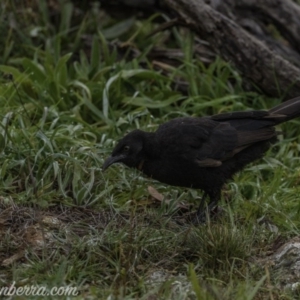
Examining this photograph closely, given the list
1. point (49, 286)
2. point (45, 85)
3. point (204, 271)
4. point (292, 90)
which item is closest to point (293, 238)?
point (204, 271)

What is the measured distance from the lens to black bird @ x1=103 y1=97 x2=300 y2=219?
20.4 feet

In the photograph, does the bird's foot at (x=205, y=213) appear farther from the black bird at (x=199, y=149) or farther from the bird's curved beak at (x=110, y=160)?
the bird's curved beak at (x=110, y=160)

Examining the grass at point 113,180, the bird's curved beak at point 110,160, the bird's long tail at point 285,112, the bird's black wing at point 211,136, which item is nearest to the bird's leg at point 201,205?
the grass at point 113,180

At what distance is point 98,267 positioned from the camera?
505cm

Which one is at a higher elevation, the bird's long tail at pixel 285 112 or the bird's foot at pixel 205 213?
the bird's long tail at pixel 285 112

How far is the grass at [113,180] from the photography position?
16.4 feet

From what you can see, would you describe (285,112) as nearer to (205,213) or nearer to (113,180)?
(205,213)

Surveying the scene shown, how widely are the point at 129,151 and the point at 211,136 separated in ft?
2.17

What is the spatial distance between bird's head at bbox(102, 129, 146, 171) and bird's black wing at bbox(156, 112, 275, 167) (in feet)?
0.53

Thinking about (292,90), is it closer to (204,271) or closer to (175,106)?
(175,106)

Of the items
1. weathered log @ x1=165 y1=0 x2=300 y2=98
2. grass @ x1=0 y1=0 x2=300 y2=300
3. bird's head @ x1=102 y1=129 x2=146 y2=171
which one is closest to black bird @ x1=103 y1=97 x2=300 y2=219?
bird's head @ x1=102 y1=129 x2=146 y2=171

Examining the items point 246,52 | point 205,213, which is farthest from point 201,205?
point 246,52

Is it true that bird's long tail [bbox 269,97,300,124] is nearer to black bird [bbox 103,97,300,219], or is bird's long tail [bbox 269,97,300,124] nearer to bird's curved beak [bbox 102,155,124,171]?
black bird [bbox 103,97,300,219]

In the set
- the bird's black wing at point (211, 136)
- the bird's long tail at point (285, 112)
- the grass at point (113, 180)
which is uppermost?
the bird's long tail at point (285, 112)
